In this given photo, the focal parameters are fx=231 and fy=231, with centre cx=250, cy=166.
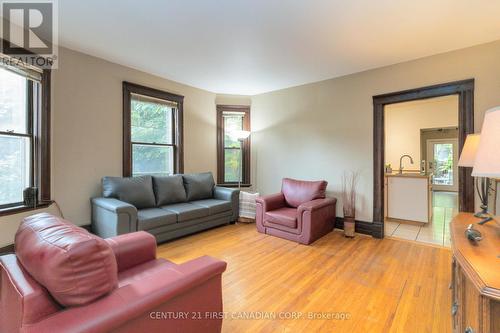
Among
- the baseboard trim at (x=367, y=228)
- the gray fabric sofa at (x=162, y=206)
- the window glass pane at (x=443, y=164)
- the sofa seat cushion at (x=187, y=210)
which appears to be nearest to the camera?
the gray fabric sofa at (x=162, y=206)

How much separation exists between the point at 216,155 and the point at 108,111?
2189mm

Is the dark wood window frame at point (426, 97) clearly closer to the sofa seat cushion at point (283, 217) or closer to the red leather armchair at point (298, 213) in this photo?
the red leather armchair at point (298, 213)

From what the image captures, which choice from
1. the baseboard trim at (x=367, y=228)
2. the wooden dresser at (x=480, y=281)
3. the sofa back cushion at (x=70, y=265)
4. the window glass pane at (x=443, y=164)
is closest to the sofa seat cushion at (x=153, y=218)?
the sofa back cushion at (x=70, y=265)

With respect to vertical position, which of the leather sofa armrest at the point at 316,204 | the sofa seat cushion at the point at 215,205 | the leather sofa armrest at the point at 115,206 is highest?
the leather sofa armrest at the point at 115,206

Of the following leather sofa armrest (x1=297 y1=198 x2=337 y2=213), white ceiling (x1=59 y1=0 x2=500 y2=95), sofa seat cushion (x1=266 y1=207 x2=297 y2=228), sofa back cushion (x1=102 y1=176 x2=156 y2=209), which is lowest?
sofa seat cushion (x1=266 y1=207 x2=297 y2=228)

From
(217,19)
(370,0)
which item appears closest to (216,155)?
(217,19)

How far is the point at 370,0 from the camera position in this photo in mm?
2066

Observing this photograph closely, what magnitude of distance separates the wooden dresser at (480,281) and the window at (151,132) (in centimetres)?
398

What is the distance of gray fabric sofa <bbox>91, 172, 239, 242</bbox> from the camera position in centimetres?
288

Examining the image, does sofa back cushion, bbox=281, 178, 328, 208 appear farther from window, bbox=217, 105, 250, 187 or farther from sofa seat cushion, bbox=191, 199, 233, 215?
window, bbox=217, 105, 250, 187

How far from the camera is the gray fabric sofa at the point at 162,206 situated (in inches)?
113

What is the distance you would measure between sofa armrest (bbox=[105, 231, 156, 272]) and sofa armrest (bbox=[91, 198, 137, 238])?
1.15m

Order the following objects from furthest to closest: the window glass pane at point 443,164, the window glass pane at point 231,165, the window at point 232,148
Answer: the window glass pane at point 443,164 → the window glass pane at point 231,165 → the window at point 232,148

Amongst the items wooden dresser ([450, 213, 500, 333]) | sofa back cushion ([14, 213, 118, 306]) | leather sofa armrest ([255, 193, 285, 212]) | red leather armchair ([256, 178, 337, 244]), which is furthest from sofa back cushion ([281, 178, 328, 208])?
sofa back cushion ([14, 213, 118, 306])
